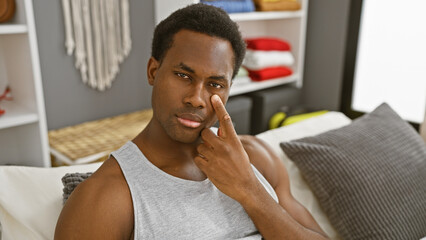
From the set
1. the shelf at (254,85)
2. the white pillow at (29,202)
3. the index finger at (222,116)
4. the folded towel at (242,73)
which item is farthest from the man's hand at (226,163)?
the folded towel at (242,73)

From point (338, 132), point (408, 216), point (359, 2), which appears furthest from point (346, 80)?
point (408, 216)

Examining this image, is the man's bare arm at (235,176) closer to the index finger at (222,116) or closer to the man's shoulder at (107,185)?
the index finger at (222,116)

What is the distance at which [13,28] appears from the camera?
1362 mm

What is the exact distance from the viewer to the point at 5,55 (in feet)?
5.39

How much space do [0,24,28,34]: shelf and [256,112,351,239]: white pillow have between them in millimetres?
976

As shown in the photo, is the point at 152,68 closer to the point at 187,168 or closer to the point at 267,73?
the point at 187,168

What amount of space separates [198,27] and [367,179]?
2.58 feet

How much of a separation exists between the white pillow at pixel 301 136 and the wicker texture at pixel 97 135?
2.09ft

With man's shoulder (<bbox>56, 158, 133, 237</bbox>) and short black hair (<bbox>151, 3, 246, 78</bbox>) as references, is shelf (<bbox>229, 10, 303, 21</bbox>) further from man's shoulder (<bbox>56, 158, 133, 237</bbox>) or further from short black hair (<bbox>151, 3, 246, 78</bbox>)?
man's shoulder (<bbox>56, 158, 133, 237</bbox>)

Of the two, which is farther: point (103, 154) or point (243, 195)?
point (103, 154)

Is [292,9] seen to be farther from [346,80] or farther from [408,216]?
[408,216]

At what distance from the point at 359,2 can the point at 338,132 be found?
140cm

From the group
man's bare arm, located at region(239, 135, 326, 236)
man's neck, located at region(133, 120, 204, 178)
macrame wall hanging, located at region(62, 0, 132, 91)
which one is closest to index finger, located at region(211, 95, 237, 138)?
man's neck, located at region(133, 120, 204, 178)

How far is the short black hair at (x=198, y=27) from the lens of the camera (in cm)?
88
